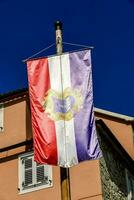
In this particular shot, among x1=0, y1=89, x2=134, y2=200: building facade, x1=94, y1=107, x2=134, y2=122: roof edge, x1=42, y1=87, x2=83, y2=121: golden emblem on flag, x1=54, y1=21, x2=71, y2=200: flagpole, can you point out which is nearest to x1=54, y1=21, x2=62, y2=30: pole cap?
x1=54, y1=21, x2=71, y2=200: flagpole

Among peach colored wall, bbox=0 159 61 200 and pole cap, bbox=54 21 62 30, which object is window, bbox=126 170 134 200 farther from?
pole cap, bbox=54 21 62 30

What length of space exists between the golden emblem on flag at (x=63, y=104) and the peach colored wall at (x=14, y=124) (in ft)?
16.6

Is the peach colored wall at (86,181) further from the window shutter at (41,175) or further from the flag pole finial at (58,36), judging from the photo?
the flag pole finial at (58,36)

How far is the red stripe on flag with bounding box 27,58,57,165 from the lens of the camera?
15.2 m

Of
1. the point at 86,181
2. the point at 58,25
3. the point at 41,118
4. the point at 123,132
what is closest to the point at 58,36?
the point at 58,25

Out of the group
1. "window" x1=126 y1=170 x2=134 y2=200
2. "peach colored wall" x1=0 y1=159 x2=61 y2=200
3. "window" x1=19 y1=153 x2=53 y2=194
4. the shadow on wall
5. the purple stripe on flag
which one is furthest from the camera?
"window" x1=126 y1=170 x2=134 y2=200

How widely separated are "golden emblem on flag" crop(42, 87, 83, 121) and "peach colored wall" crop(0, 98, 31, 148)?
16.6 feet

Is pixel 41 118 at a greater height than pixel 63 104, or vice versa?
pixel 63 104

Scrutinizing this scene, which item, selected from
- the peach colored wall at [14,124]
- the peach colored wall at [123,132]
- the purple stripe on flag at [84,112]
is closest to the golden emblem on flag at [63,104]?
the purple stripe on flag at [84,112]

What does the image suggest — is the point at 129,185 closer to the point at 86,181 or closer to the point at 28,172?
the point at 86,181

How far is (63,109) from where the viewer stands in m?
15.8

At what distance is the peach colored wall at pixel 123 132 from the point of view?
25125 millimetres

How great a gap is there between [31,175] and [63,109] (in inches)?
193

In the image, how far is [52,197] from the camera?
19.0m
